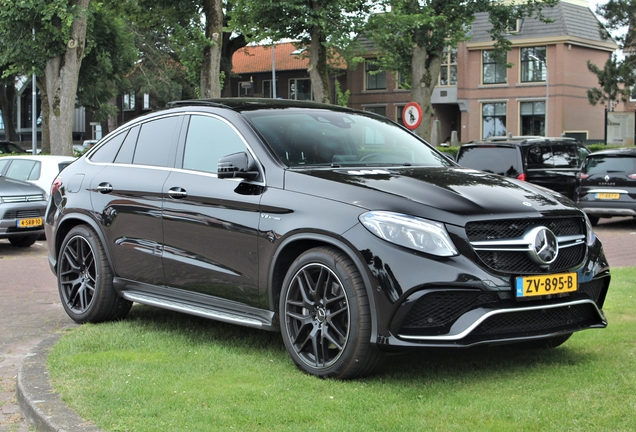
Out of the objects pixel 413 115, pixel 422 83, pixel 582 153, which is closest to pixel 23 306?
pixel 413 115

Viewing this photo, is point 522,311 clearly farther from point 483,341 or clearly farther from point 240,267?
point 240,267

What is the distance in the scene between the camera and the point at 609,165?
1844 cm

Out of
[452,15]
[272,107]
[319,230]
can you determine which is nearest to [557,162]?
[272,107]

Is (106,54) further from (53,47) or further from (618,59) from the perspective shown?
(618,59)

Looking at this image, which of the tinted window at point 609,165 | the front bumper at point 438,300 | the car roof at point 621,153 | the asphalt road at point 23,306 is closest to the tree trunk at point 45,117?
the asphalt road at point 23,306

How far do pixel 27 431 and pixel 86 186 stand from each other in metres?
3.08

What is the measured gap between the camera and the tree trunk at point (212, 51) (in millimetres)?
24950

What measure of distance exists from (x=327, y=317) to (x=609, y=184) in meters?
14.5

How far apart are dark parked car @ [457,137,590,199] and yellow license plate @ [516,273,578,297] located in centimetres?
1282

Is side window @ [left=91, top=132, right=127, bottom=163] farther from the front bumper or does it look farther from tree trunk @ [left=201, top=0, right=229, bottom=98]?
tree trunk @ [left=201, top=0, right=229, bottom=98]

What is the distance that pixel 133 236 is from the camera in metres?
6.82

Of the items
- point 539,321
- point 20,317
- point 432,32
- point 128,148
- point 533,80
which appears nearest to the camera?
point 539,321

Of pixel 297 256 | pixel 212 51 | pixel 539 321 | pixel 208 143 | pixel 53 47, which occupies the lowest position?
pixel 539 321

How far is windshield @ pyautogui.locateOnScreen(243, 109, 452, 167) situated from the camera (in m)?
6.04
